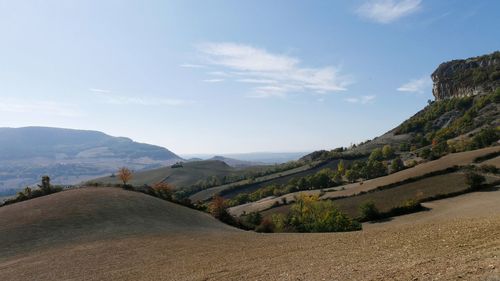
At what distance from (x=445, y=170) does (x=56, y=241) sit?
3645 inches

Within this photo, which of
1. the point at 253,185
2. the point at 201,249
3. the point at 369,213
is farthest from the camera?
the point at 253,185

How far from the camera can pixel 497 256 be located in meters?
15.8

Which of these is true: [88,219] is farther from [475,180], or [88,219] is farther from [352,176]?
[352,176]

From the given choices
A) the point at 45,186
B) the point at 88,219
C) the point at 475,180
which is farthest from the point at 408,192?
the point at 45,186

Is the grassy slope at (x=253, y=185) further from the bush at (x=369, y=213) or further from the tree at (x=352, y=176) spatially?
the bush at (x=369, y=213)

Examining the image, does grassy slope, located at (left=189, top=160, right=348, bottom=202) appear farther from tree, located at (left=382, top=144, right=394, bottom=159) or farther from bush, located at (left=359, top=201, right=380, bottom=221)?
bush, located at (left=359, top=201, right=380, bottom=221)

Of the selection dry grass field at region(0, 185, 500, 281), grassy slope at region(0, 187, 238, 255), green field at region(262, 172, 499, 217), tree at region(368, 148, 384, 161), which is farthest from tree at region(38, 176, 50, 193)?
tree at region(368, 148, 384, 161)

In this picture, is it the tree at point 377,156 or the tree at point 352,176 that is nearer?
the tree at point 352,176

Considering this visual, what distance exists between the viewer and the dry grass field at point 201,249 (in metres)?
18.6

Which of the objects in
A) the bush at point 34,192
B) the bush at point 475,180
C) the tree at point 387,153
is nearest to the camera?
the bush at point 34,192

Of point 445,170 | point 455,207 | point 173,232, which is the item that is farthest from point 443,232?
point 445,170

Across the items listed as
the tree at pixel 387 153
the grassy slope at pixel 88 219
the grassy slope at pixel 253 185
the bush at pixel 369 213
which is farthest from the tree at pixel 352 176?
the grassy slope at pixel 88 219

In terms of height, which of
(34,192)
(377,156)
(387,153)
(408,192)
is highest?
(387,153)

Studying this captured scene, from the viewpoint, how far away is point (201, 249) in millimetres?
34594
